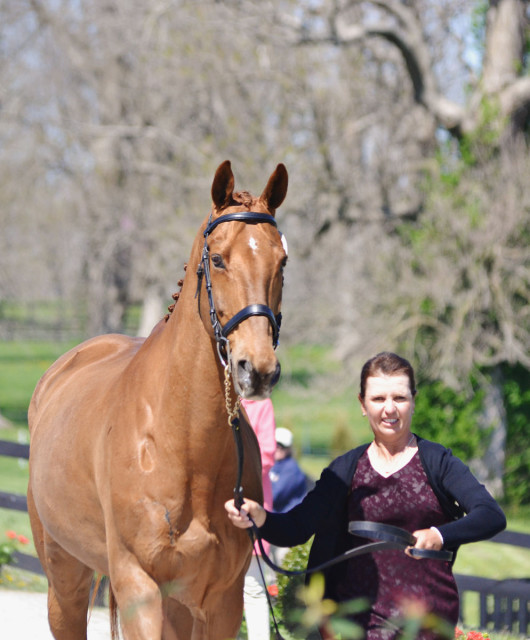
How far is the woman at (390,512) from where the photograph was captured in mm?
2892

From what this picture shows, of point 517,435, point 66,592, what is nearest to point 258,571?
point 66,592

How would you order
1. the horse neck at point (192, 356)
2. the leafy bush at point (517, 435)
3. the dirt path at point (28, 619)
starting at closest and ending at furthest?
the horse neck at point (192, 356) < the dirt path at point (28, 619) < the leafy bush at point (517, 435)

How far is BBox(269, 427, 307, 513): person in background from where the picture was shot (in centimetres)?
633

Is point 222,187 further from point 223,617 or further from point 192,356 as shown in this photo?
point 223,617

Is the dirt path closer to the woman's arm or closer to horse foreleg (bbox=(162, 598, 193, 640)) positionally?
horse foreleg (bbox=(162, 598, 193, 640))

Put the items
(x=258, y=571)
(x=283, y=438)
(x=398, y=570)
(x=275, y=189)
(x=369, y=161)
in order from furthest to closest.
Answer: (x=369, y=161) → (x=283, y=438) → (x=258, y=571) → (x=275, y=189) → (x=398, y=570)

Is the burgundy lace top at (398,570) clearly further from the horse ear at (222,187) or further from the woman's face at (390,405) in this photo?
the horse ear at (222,187)

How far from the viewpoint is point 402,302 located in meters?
13.0

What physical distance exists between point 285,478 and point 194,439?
11.0 feet

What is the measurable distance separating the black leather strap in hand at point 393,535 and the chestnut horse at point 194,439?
1.64 feet

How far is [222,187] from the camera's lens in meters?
3.11

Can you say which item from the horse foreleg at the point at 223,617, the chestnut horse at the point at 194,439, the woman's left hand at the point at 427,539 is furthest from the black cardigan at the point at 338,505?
the horse foreleg at the point at 223,617

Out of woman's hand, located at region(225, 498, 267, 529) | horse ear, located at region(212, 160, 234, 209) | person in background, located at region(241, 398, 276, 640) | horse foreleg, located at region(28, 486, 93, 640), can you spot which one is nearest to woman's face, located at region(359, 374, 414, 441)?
woman's hand, located at region(225, 498, 267, 529)

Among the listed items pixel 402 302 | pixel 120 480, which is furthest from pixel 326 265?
pixel 120 480
